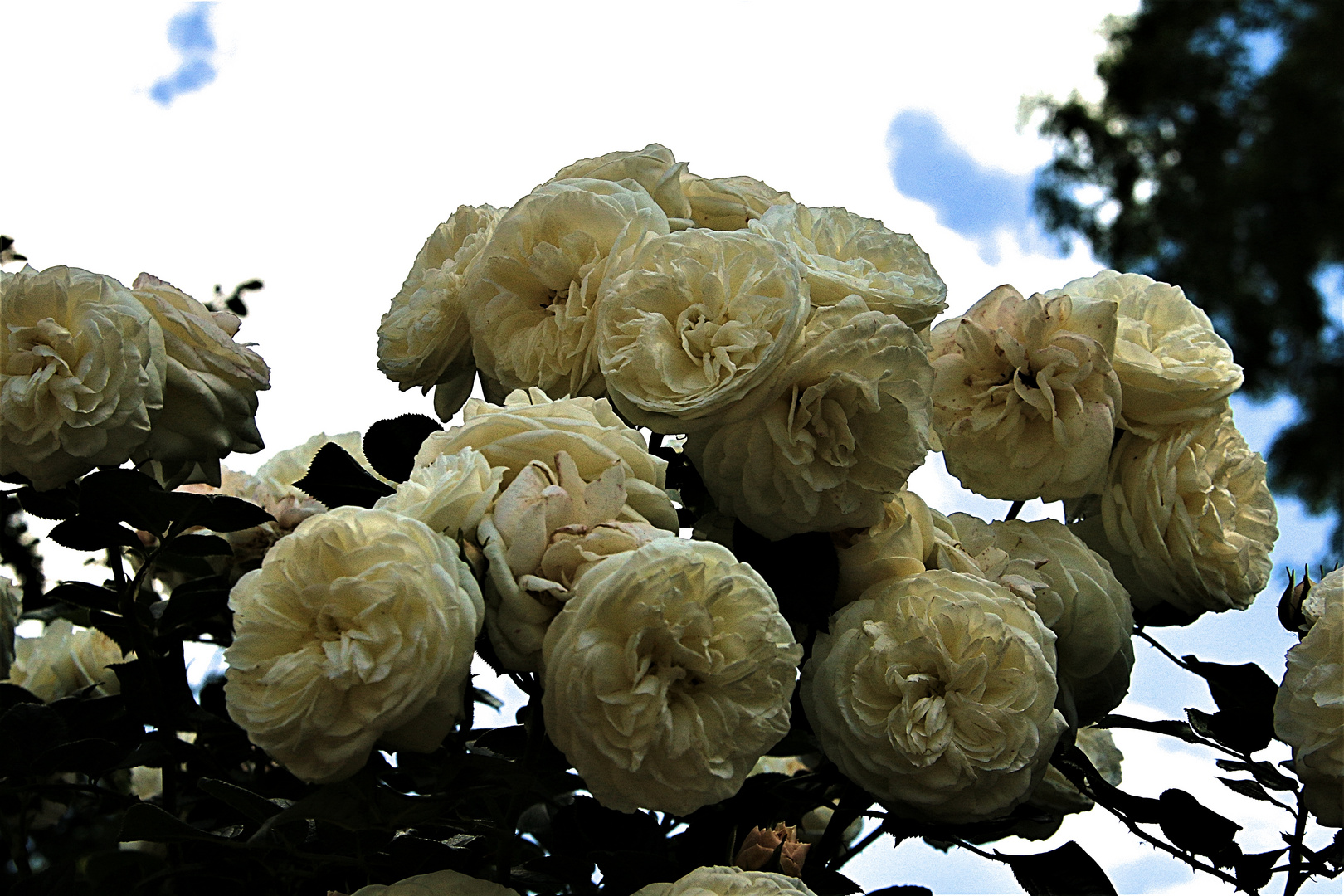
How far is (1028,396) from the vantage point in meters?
0.65

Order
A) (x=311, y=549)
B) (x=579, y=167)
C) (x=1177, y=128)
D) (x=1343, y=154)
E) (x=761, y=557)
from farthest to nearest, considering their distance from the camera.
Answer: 1. (x=1177, y=128)
2. (x=1343, y=154)
3. (x=579, y=167)
4. (x=761, y=557)
5. (x=311, y=549)

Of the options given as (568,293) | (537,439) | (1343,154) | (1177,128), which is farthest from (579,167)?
(1177,128)

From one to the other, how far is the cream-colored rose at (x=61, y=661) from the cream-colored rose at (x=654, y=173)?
53 cm

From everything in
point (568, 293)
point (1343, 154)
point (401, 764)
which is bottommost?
point (401, 764)

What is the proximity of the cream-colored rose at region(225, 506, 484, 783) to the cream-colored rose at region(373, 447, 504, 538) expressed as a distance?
2 cm

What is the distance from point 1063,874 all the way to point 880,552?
0.67 ft

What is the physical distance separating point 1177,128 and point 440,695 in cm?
965

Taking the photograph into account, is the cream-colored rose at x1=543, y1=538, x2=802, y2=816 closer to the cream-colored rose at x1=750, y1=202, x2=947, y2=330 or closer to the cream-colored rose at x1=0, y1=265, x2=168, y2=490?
the cream-colored rose at x1=750, y1=202, x2=947, y2=330

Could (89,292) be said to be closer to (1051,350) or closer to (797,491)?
(797,491)

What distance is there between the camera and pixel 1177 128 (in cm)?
897

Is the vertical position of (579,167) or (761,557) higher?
(579,167)

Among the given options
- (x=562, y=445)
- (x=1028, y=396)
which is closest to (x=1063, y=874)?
(x=1028, y=396)

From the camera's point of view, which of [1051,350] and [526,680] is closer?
[526,680]

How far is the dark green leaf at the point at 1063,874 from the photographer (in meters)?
0.61
